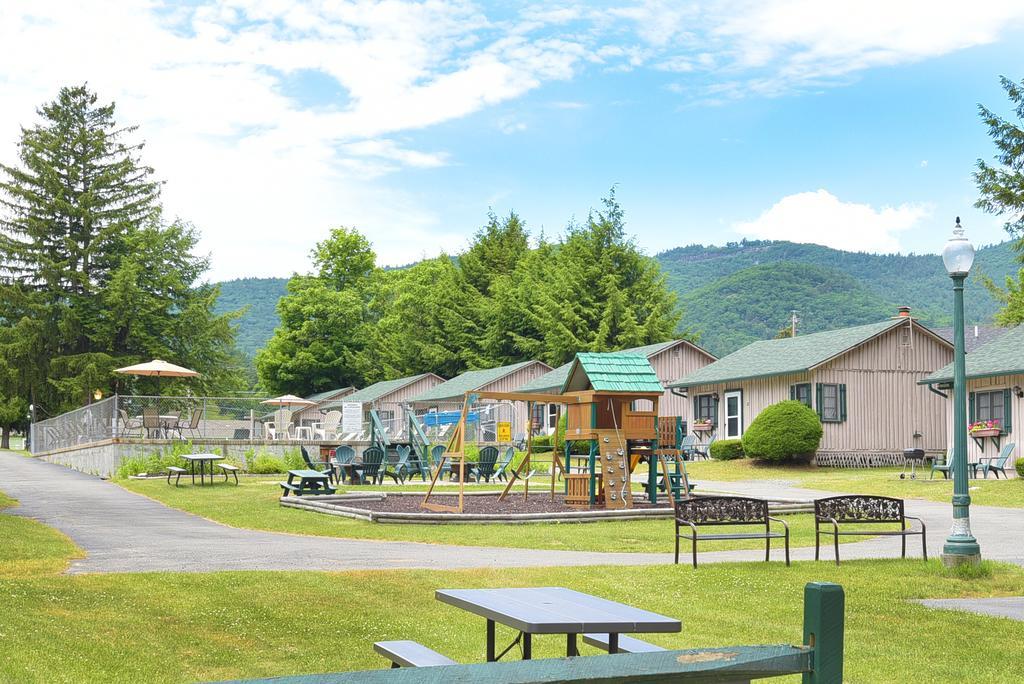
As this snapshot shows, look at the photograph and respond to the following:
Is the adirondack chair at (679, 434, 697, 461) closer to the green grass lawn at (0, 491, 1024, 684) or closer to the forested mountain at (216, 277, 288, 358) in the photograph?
the green grass lawn at (0, 491, 1024, 684)

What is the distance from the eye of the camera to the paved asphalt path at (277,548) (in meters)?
13.4

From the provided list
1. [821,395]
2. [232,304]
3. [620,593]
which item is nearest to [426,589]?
[620,593]

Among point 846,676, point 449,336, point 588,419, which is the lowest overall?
point 846,676

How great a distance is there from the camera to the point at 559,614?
515cm

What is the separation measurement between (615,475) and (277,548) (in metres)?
8.23

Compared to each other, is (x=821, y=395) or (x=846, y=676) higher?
(x=821, y=395)

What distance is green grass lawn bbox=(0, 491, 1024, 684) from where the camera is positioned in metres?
8.13

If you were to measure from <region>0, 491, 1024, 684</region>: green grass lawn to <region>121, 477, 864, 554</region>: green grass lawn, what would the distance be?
324 centimetres

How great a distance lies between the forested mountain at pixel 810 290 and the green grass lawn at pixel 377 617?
78.1 meters

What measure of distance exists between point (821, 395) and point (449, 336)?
35573 millimetres

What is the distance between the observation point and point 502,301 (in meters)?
66.1

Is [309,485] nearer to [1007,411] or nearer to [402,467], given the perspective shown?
[402,467]

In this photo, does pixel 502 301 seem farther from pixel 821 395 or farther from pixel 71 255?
pixel 821 395

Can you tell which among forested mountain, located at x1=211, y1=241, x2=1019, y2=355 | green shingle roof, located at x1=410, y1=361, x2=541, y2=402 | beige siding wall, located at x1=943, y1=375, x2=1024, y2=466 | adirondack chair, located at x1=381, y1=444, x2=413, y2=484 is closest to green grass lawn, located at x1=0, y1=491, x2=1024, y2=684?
adirondack chair, located at x1=381, y1=444, x2=413, y2=484
